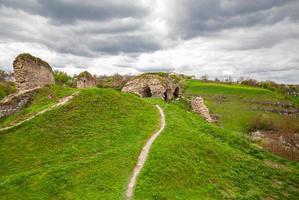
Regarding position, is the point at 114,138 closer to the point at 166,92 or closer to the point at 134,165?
→ the point at 134,165

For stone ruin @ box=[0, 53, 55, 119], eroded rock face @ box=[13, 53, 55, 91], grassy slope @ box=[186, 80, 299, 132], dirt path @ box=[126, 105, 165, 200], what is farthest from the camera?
grassy slope @ box=[186, 80, 299, 132]

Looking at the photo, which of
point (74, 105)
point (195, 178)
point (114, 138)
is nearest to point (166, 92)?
point (74, 105)

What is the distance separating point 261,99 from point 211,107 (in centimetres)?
1790

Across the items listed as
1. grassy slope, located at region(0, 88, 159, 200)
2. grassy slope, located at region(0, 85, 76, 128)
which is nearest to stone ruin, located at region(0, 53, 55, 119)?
grassy slope, located at region(0, 85, 76, 128)

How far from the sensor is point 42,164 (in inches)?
626

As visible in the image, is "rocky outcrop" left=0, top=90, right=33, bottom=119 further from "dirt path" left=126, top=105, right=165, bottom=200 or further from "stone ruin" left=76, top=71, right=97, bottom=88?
"dirt path" left=126, top=105, right=165, bottom=200

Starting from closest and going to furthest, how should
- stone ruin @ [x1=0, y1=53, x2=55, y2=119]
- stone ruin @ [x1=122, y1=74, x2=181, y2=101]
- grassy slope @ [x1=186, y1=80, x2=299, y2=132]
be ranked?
stone ruin @ [x1=0, y1=53, x2=55, y2=119] → stone ruin @ [x1=122, y1=74, x2=181, y2=101] → grassy slope @ [x1=186, y1=80, x2=299, y2=132]

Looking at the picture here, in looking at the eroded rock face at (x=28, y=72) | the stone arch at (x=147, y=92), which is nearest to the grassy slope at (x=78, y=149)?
the eroded rock face at (x=28, y=72)

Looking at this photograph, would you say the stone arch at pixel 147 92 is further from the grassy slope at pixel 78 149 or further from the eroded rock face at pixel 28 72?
the eroded rock face at pixel 28 72

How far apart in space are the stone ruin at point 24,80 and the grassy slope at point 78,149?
2.09 meters

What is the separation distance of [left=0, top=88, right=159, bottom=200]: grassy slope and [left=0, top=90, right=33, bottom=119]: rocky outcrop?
1890 mm

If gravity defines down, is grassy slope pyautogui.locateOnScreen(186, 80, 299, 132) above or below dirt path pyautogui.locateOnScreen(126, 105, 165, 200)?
below

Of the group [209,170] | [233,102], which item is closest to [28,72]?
[209,170]

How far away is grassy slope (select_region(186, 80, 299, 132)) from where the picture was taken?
230ft
